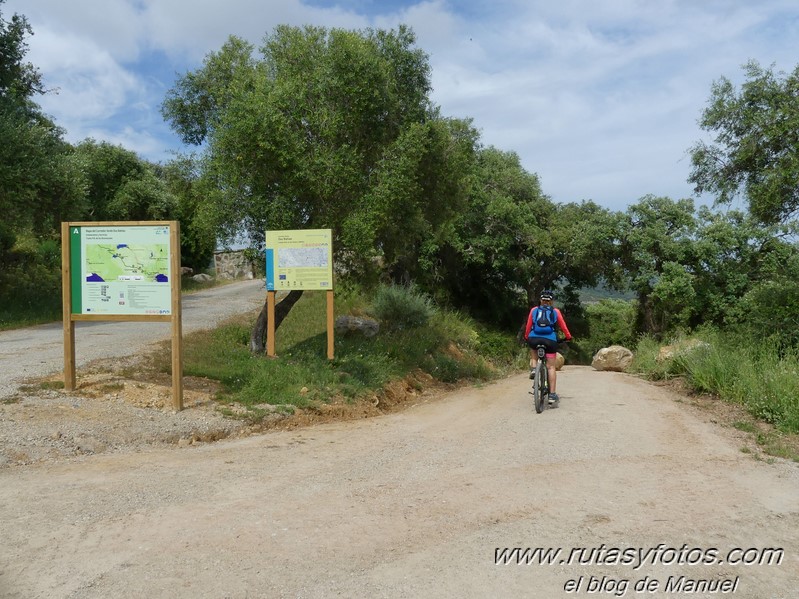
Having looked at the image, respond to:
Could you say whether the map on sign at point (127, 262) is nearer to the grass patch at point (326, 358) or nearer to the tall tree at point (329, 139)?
the grass patch at point (326, 358)

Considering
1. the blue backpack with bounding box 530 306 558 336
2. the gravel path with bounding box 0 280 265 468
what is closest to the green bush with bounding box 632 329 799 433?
the blue backpack with bounding box 530 306 558 336

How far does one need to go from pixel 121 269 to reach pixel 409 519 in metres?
6.12

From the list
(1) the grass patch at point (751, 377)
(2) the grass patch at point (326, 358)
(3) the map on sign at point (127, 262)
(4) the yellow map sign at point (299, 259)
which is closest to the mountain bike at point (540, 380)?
(1) the grass patch at point (751, 377)

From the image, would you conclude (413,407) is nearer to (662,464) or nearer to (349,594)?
(662,464)

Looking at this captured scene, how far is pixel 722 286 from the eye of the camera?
23125 mm

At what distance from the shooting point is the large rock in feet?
64.1

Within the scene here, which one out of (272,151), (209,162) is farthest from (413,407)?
(209,162)

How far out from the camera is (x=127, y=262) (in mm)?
8891

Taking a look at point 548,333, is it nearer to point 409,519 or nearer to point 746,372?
point 746,372

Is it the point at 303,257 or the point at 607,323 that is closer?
the point at 303,257

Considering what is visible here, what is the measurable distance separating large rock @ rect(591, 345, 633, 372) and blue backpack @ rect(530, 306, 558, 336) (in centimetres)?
1087

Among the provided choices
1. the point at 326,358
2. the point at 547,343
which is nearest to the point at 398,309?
the point at 326,358

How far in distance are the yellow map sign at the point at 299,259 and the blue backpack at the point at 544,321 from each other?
370 cm

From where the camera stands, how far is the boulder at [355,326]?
627 inches
